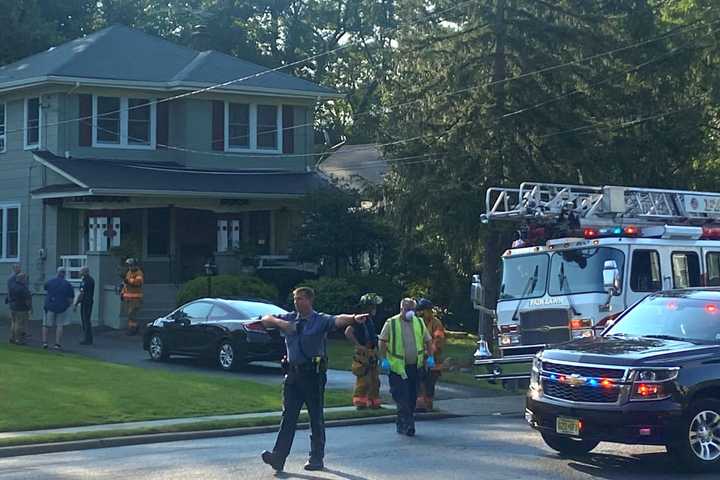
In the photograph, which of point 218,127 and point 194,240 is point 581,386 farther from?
point 218,127

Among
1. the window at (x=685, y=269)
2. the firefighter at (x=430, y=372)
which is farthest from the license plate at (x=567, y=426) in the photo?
the window at (x=685, y=269)

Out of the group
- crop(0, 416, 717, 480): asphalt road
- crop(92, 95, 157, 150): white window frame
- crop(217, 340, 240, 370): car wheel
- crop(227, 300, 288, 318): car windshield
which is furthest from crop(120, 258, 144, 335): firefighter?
crop(0, 416, 717, 480): asphalt road

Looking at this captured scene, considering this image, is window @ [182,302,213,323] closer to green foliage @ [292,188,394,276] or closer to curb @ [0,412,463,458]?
curb @ [0,412,463,458]

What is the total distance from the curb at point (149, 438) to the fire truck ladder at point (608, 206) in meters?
3.96

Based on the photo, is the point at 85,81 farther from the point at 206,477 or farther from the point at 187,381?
the point at 206,477

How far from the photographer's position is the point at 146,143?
36.8 metres

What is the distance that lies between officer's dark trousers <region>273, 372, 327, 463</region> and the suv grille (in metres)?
2.42

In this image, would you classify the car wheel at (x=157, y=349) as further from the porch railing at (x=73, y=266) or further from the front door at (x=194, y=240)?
the front door at (x=194, y=240)

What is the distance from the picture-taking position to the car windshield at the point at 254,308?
24.0 metres

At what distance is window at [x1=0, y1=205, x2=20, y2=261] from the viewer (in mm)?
37000

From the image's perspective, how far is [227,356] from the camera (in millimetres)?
23844

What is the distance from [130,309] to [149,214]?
254 inches

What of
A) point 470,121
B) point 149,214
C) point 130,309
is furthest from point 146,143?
point 470,121

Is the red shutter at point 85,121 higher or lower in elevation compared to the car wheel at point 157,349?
higher
